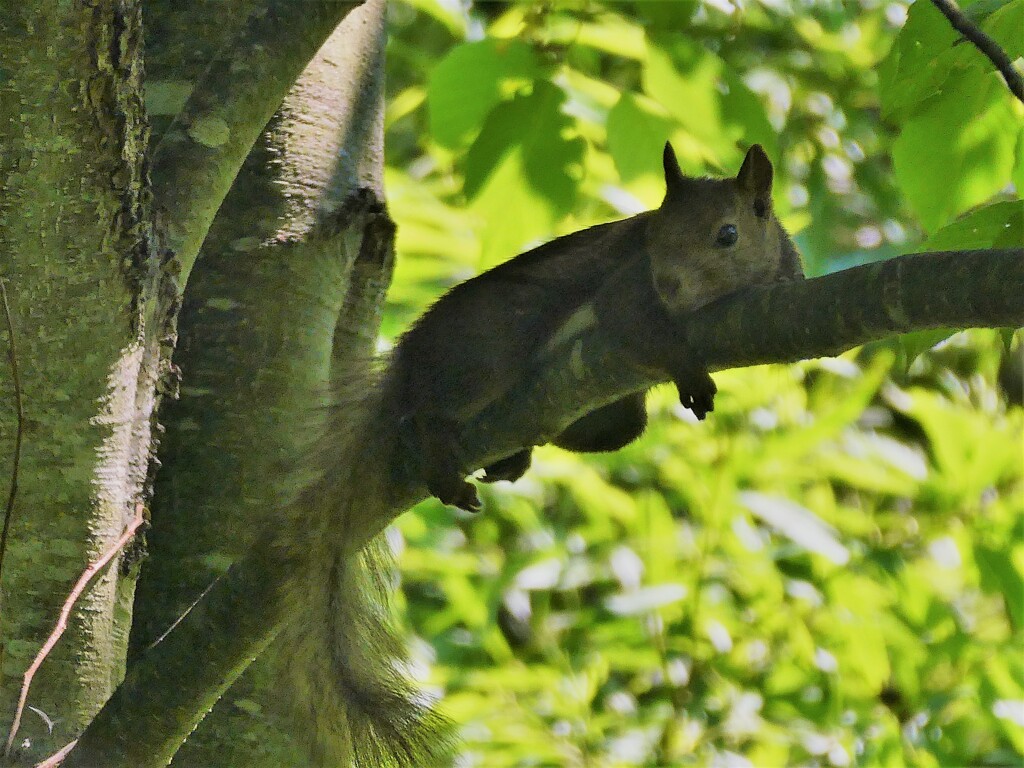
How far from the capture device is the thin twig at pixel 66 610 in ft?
3.74

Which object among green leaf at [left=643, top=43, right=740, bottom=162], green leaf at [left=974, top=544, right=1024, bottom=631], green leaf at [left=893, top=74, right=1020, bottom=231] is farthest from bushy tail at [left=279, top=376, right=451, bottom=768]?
green leaf at [left=974, top=544, right=1024, bottom=631]

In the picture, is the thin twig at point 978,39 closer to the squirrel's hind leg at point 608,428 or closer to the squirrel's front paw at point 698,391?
the squirrel's front paw at point 698,391

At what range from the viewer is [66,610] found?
3.89ft

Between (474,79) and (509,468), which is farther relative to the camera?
(509,468)

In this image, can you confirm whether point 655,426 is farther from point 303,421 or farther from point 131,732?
point 131,732

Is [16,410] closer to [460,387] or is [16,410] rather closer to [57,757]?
[57,757]

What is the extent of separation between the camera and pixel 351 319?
74.7 inches

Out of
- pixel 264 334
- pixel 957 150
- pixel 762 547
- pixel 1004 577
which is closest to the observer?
pixel 957 150

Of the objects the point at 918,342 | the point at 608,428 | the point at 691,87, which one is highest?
the point at 691,87

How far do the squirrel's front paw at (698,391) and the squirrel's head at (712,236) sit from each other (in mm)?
282

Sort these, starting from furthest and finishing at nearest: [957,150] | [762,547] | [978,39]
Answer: [762,547] < [957,150] < [978,39]

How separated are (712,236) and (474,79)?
554mm

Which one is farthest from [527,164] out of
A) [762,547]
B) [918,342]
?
[762,547]

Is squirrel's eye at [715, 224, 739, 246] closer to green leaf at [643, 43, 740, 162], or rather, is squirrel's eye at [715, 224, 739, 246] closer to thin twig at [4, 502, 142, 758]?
green leaf at [643, 43, 740, 162]
